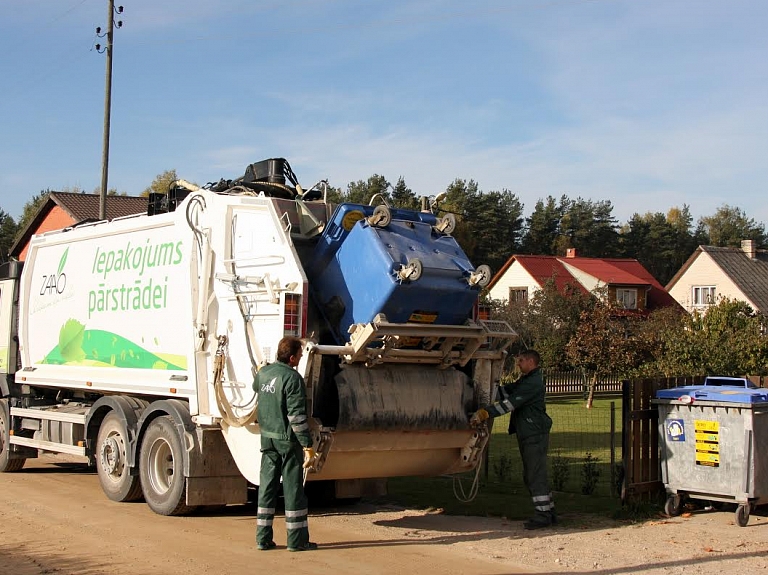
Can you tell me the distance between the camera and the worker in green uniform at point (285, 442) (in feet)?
Answer: 26.4

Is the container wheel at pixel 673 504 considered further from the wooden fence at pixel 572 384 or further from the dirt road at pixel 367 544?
the wooden fence at pixel 572 384

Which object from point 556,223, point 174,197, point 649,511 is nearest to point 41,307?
point 174,197

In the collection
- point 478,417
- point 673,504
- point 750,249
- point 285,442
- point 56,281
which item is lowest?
point 673,504

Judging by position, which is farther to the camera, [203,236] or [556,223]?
[556,223]

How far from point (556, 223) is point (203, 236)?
8865cm

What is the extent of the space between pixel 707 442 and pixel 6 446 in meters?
9.55

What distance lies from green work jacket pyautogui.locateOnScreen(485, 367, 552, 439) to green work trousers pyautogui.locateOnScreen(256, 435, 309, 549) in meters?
2.30

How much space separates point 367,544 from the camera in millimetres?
8547

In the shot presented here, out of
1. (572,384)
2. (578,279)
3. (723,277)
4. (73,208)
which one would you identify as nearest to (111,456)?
(73,208)

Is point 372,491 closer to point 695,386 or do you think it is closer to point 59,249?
point 695,386

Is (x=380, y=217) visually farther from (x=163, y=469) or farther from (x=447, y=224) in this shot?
(x=163, y=469)

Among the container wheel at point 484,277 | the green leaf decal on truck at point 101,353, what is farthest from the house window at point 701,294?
the container wheel at point 484,277

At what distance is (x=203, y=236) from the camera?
388 inches

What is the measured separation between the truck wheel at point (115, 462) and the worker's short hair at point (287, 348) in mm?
3164
